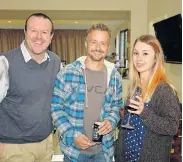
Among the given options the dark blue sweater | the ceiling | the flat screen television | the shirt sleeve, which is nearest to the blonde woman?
the dark blue sweater

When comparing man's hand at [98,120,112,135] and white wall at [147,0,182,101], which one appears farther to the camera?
white wall at [147,0,182,101]

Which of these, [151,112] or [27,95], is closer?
[151,112]

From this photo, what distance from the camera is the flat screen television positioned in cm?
343

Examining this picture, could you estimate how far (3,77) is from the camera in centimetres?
191

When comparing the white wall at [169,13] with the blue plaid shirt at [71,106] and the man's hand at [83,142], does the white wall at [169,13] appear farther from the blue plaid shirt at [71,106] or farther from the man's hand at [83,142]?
the man's hand at [83,142]

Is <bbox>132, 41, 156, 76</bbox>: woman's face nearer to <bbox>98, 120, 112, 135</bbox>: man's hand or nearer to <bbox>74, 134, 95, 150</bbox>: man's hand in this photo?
<bbox>98, 120, 112, 135</bbox>: man's hand

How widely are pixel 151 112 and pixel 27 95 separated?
0.84 metres

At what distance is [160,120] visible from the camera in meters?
1.68

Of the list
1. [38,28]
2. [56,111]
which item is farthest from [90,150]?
[38,28]

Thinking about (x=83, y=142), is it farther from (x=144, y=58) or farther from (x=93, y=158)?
(x=144, y=58)

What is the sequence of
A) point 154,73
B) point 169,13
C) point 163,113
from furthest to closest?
1. point 169,13
2. point 154,73
3. point 163,113

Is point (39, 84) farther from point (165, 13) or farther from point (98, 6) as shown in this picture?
point (98, 6)

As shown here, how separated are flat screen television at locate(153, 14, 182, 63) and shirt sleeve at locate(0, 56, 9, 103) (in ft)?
6.96

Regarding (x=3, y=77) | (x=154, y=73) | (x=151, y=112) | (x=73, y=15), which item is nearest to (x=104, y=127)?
(x=151, y=112)
